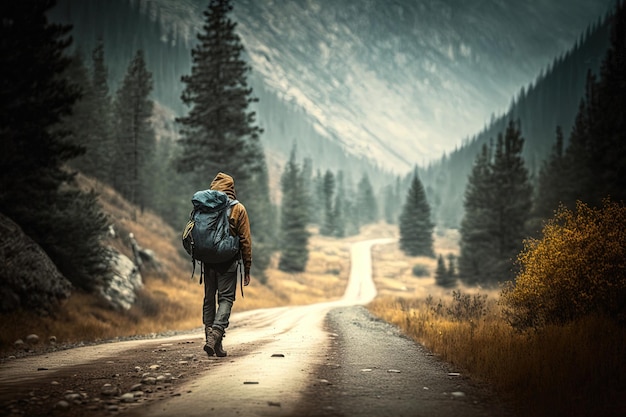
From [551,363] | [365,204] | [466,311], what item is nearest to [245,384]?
[551,363]

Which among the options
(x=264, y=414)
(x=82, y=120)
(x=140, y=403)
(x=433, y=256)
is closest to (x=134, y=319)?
(x=140, y=403)

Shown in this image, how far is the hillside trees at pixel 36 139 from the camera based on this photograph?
472 inches

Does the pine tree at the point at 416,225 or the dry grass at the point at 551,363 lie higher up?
the pine tree at the point at 416,225

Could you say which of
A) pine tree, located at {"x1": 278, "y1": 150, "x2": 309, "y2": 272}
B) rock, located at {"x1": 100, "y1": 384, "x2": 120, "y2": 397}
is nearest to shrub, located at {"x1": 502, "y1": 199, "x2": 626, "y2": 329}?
rock, located at {"x1": 100, "y1": 384, "x2": 120, "y2": 397}

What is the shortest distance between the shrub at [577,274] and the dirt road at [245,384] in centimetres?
239

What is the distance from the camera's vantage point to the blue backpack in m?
6.76

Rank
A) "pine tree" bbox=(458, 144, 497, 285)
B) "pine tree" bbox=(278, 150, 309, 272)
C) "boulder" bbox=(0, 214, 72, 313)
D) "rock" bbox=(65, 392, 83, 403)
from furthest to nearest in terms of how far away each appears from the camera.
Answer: "pine tree" bbox=(278, 150, 309, 272) → "pine tree" bbox=(458, 144, 497, 285) → "boulder" bbox=(0, 214, 72, 313) → "rock" bbox=(65, 392, 83, 403)

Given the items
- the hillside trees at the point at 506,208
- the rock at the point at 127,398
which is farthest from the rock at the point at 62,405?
the hillside trees at the point at 506,208

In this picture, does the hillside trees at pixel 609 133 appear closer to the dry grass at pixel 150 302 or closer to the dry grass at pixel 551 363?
the dry grass at pixel 551 363

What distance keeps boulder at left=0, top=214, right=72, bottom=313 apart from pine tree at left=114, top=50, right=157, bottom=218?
34485mm

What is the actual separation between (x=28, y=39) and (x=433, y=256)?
242ft

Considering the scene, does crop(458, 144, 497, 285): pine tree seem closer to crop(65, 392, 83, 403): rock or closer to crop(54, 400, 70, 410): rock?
crop(65, 392, 83, 403): rock

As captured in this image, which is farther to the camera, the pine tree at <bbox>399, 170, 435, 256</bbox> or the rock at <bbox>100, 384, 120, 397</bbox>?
the pine tree at <bbox>399, 170, 435, 256</bbox>

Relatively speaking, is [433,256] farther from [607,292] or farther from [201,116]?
[607,292]
